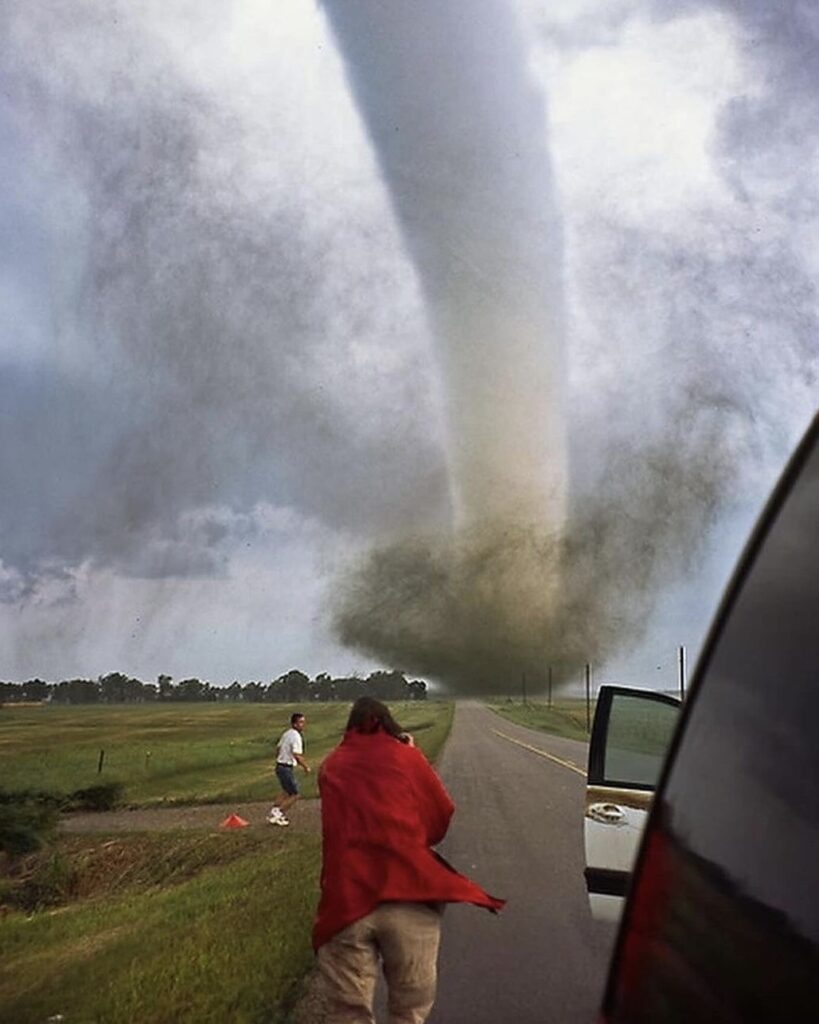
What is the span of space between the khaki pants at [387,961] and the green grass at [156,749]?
9.92m

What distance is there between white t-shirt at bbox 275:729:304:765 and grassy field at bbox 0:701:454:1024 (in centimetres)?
108

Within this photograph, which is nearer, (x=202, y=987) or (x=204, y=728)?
(x=202, y=987)

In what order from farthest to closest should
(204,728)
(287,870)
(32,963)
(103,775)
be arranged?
1. (204,728)
2. (103,775)
3. (287,870)
4. (32,963)

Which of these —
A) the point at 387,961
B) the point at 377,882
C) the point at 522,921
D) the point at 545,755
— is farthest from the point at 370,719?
the point at 545,755

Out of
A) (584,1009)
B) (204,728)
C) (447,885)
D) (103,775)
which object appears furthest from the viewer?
(204,728)

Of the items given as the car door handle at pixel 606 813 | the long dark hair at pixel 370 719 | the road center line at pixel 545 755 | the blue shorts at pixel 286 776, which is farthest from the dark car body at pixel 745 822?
the road center line at pixel 545 755

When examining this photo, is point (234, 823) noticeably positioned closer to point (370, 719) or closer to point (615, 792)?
point (615, 792)

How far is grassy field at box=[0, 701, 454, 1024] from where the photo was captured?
6887 mm

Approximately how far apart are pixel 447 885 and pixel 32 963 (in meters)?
5.57

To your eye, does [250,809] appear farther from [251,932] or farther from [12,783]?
[251,932]

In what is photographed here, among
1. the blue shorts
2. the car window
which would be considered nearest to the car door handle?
the car window

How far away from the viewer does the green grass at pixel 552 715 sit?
4936 centimetres

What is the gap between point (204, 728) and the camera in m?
32.9

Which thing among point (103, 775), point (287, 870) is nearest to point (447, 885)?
point (287, 870)
